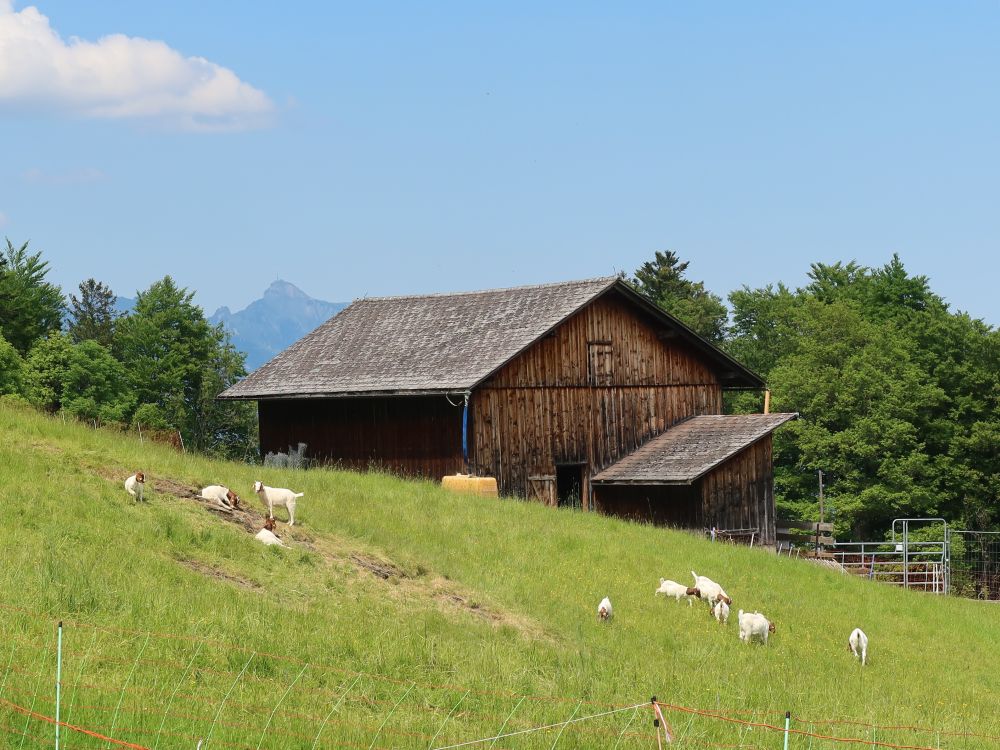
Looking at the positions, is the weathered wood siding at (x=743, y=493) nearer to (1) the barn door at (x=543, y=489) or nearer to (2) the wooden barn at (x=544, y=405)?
(2) the wooden barn at (x=544, y=405)

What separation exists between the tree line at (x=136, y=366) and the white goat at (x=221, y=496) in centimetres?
4455

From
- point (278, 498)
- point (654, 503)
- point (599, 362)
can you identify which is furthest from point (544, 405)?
point (278, 498)

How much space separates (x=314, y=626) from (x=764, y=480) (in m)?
→ 24.6

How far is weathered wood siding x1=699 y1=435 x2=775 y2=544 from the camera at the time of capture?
34.9 meters

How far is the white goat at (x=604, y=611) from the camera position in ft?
64.7

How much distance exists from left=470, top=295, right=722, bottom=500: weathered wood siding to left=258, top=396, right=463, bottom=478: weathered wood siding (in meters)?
0.93

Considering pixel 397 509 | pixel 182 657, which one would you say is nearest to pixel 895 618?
pixel 397 509

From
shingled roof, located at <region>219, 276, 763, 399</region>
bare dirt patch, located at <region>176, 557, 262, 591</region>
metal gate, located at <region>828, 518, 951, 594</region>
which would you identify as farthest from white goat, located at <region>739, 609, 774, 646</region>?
metal gate, located at <region>828, 518, 951, 594</region>

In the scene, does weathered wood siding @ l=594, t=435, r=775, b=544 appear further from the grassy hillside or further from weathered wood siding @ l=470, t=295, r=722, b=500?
the grassy hillside

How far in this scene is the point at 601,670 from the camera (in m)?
15.2

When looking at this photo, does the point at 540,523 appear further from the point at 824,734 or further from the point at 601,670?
the point at 824,734

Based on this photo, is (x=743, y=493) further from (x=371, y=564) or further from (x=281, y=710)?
(x=281, y=710)

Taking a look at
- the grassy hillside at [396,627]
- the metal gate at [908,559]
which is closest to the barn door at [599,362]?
the grassy hillside at [396,627]

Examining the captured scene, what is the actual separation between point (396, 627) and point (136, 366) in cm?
6441
